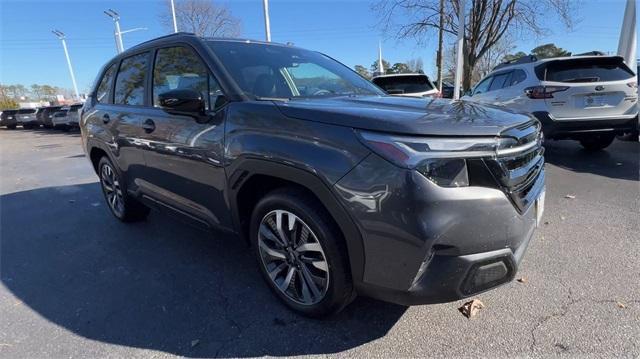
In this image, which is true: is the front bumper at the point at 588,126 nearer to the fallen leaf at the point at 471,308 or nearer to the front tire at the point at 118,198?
the fallen leaf at the point at 471,308

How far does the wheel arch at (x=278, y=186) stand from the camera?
2.11 meters

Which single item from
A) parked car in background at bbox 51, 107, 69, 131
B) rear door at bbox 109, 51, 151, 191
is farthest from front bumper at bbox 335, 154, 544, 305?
parked car in background at bbox 51, 107, 69, 131

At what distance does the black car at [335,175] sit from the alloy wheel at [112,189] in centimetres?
131

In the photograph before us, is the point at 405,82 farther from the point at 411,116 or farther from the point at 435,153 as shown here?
the point at 435,153

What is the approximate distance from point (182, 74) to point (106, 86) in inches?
74.2

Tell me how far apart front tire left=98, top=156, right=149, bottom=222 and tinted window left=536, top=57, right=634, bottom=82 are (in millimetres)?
6320

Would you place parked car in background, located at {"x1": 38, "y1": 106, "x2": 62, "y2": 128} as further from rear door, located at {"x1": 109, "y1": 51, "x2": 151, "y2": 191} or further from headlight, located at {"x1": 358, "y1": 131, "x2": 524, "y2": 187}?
headlight, located at {"x1": 358, "y1": 131, "x2": 524, "y2": 187}

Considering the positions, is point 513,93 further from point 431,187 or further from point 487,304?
point 431,187

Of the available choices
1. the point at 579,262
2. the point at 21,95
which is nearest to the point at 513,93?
the point at 579,262

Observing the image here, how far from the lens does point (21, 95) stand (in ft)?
241

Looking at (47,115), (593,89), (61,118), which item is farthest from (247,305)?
(47,115)

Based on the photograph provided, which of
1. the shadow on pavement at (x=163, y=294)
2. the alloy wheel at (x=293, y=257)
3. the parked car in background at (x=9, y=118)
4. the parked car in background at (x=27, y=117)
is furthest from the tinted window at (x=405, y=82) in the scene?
the parked car in background at (x=9, y=118)

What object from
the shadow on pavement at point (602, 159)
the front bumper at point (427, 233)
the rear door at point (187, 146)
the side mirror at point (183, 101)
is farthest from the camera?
the shadow on pavement at point (602, 159)

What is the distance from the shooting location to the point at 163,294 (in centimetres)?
301
